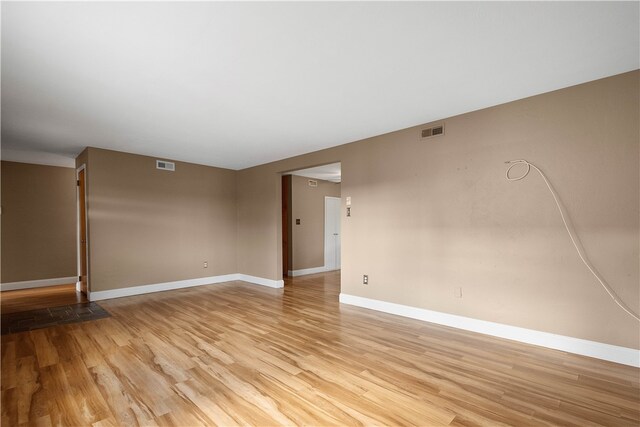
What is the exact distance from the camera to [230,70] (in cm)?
260

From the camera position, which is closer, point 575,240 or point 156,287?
point 575,240

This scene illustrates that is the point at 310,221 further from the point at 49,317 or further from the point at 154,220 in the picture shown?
the point at 49,317

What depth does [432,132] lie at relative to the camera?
12.8 ft

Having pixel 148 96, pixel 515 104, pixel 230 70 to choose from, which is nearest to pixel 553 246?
pixel 515 104

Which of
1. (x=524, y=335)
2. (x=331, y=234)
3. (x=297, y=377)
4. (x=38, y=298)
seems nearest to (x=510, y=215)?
(x=524, y=335)

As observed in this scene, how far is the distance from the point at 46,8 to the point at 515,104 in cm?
423

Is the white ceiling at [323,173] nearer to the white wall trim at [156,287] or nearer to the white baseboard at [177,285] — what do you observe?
the white baseboard at [177,285]

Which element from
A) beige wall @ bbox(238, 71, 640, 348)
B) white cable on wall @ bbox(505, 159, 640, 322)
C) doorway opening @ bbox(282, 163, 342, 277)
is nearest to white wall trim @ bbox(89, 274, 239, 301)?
doorway opening @ bbox(282, 163, 342, 277)

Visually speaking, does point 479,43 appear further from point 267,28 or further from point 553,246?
point 553,246

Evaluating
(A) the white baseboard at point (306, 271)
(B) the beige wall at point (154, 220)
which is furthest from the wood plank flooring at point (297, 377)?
(A) the white baseboard at point (306, 271)

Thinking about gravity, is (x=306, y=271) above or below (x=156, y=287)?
below

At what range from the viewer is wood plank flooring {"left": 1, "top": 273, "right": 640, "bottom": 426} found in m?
1.96

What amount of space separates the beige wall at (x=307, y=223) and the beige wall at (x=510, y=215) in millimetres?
3063

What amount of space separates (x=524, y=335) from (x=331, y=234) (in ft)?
19.0
